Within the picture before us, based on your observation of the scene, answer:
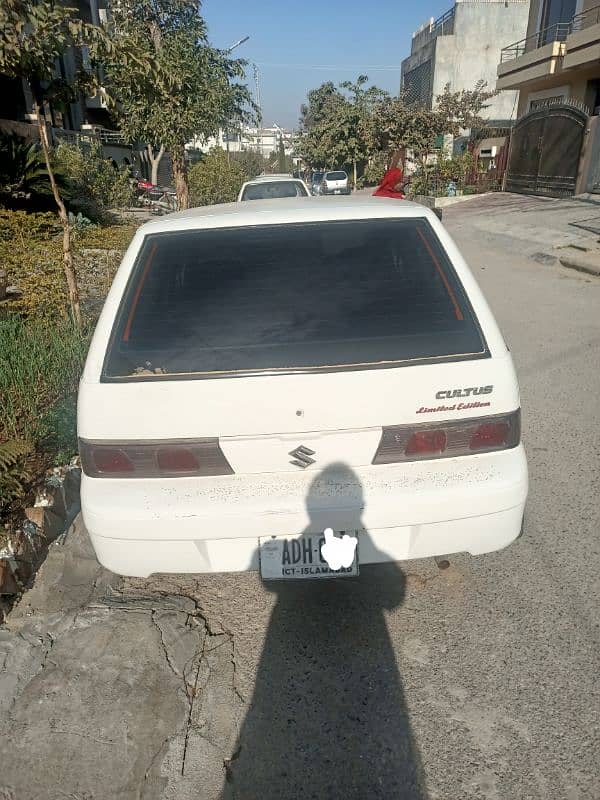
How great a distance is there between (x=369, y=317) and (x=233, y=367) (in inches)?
22.7

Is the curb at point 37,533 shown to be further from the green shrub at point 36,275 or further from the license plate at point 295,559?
the green shrub at point 36,275

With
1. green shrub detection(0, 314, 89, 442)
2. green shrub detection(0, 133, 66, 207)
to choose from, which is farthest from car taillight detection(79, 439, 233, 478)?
green shrub detection(0, 133, 66, 207)

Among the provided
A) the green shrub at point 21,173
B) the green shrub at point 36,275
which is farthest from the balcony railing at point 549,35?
the green shrub at point 36,275

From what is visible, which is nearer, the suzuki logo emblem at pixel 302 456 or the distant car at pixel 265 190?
the suzuki logo emblem at pixel 302 456

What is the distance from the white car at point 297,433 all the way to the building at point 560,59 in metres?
19.5

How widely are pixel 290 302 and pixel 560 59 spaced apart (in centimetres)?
2244

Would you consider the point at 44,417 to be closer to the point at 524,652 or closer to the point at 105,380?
the point at 105,380

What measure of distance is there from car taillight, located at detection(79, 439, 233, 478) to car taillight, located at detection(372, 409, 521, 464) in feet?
2.01

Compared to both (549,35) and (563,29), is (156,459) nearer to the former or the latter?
(563,29)

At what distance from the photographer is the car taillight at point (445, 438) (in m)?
2.10

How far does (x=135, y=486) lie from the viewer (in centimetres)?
213

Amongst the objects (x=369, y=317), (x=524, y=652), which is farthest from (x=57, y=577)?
(x=524, y=652)

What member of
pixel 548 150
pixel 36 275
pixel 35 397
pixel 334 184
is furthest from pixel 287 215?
pixel 334 184

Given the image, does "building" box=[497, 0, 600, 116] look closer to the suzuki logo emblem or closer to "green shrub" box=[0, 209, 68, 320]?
"green shrub" box=[0, 209, 68, 320]
